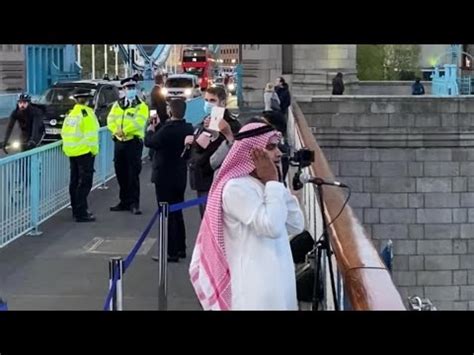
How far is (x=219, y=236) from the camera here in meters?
4.95

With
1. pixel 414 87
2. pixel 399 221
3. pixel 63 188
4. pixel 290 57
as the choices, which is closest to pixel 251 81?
pixel 290 57

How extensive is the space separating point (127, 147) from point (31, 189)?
1860mm

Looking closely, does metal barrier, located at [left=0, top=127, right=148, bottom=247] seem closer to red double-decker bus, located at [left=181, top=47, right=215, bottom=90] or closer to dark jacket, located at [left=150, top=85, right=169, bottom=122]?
dark jacket, located at [left=150, top=85, right=169, bottom=122]

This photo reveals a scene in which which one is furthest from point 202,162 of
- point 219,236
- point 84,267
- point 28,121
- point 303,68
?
point 303,68

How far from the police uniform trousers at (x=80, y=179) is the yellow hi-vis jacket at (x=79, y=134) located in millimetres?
94

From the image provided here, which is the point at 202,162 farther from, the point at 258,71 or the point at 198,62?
the point at 198,62

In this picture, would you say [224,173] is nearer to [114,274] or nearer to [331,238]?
[331,238]

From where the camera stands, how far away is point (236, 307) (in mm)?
4969

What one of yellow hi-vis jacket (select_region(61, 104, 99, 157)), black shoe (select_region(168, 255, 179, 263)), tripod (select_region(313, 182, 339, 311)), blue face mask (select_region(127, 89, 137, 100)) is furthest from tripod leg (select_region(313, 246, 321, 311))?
blue face mask (select_region(127, 89, 137, 100))

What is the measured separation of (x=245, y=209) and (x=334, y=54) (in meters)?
37.1

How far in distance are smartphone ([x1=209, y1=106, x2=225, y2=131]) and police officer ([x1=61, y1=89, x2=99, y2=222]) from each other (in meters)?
3.68

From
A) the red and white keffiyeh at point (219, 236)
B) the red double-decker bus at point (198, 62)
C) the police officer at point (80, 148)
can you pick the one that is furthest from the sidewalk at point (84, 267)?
the red double-decker bus at point (198, 62)

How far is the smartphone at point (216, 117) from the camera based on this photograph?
8777 mm

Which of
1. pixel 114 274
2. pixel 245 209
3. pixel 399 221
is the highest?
pixel 245 209
